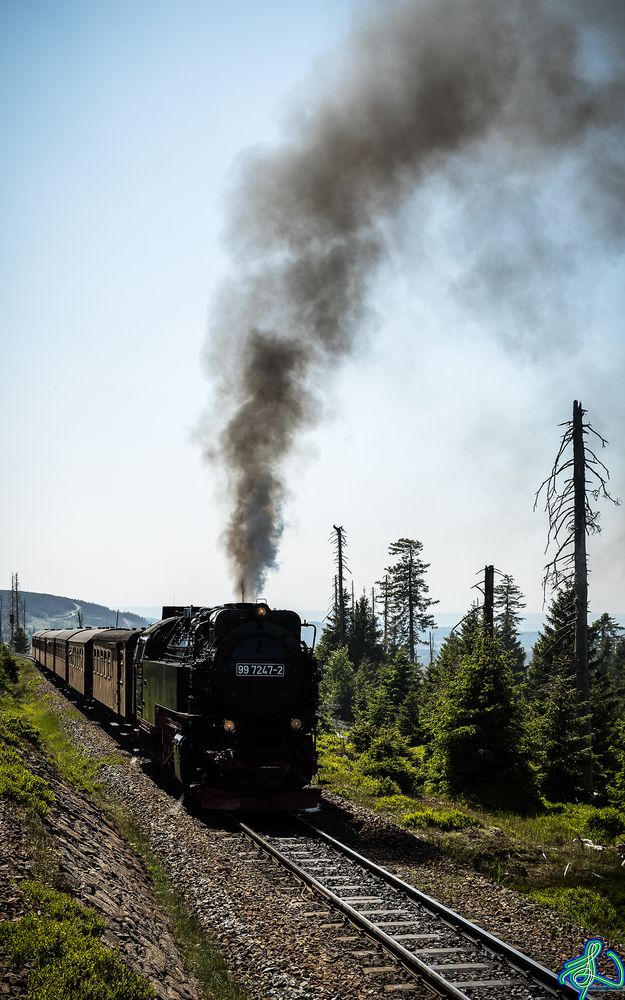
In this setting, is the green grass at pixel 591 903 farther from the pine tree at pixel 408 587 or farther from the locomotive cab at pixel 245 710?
the pine tree at pixel 408 587

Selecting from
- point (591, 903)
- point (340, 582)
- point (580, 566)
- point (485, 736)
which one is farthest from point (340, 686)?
point (591, 903)

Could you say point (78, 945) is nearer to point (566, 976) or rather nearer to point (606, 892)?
point (566, 976)

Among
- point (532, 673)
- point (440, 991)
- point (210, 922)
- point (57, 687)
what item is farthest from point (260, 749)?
point (532, 673)

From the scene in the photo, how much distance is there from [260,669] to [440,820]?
13.3ft

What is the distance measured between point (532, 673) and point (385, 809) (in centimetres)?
2933

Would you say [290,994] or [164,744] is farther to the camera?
[164,744]

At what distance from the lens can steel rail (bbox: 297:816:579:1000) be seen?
6.72 metres

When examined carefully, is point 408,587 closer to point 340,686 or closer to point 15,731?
point 340,686

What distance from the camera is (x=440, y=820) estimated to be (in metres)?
13.0

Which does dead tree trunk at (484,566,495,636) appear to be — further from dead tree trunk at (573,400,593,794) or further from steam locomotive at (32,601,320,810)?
steam locomotive at (32,601,320,810)

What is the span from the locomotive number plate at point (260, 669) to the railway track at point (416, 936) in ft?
10.4

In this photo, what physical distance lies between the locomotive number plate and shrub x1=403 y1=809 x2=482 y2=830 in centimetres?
341

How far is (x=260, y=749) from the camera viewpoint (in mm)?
12969

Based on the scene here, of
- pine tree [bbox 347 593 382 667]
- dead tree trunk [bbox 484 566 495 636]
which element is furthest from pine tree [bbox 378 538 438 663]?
dead tree trunk [bbox 484 566 495 636]
